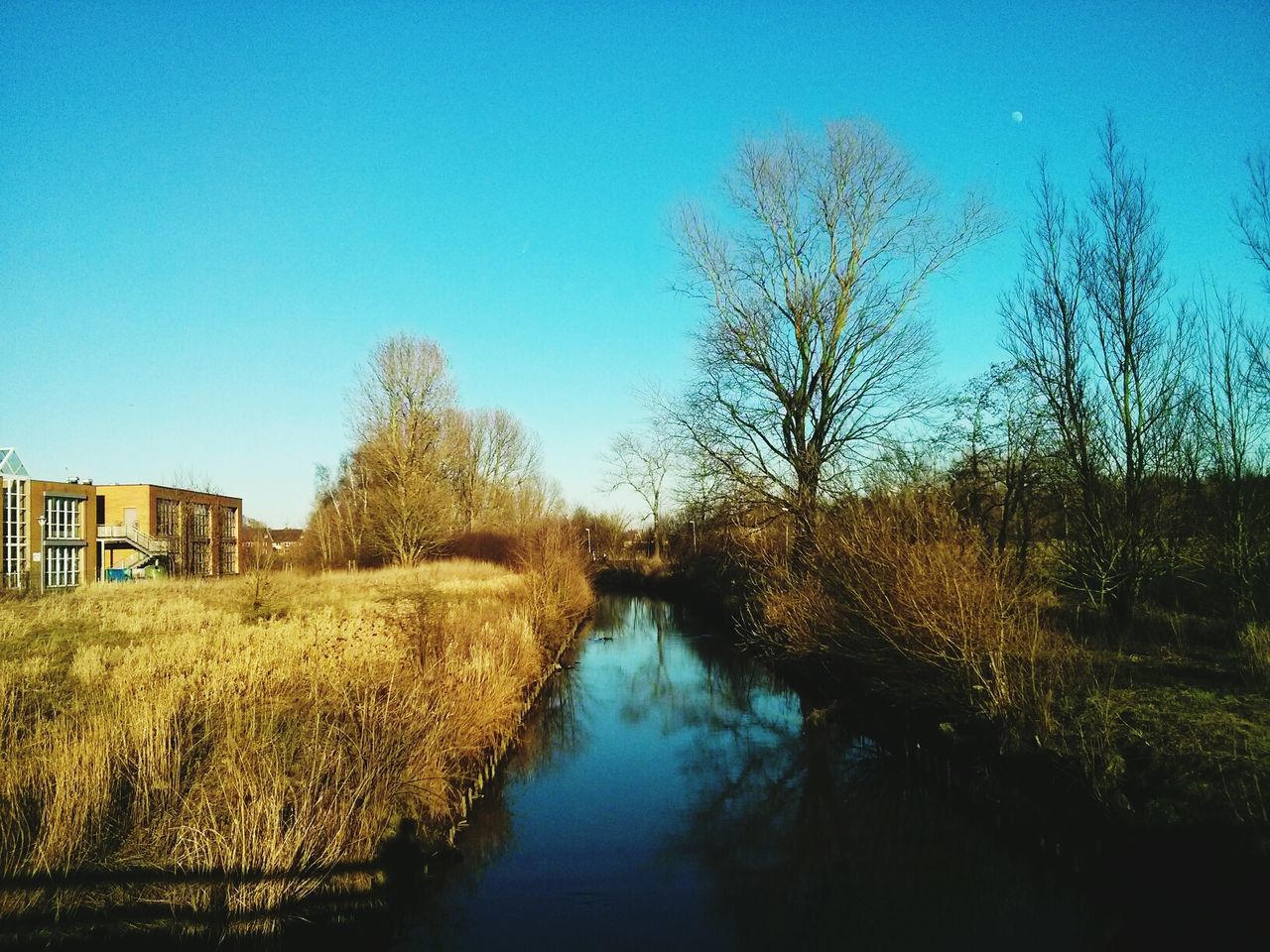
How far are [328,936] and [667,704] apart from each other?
10.1 m

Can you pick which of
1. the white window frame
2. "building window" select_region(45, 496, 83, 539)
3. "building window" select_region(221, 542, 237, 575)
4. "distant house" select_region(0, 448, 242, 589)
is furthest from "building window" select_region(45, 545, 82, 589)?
"building window" select_region(221, 542, 237, 575)

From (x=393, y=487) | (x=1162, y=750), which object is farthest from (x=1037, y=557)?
(x=393, y=487)

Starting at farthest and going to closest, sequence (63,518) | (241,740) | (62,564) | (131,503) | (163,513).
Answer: (163,513) < (131,503) < (63,518) < (62,564) < (241,740)

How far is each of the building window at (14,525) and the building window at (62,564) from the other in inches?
87.3

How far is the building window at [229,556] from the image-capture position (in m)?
54.7

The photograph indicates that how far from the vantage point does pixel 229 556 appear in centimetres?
5569

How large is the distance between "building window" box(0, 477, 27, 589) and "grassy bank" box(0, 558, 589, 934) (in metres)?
32.0

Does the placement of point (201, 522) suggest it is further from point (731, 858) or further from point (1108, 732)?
point (1108, 732)

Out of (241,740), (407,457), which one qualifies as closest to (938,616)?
(241,740)

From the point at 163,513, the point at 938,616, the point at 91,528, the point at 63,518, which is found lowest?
the point at 938,616

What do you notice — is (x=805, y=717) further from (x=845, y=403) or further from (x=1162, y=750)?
(x=845, y=403)

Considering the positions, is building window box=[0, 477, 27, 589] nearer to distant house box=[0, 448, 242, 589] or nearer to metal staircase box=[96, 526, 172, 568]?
distant house box=[0, 448, 242, 589]

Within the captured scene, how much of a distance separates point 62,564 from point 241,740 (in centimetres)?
4678

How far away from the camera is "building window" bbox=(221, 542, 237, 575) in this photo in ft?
179
